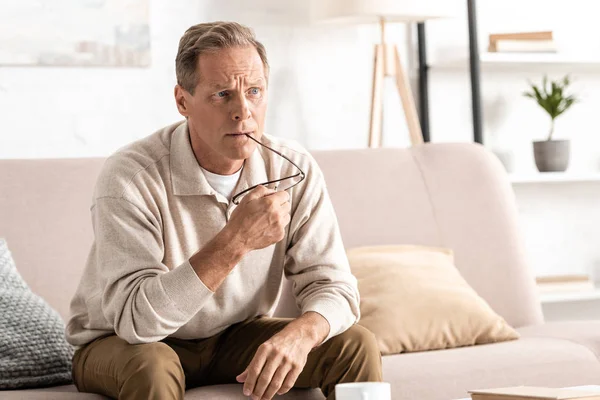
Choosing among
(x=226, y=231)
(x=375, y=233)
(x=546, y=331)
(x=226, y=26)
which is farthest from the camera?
(x=375, y=233)

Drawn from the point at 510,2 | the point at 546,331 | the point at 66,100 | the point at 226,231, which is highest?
the point at 510,2

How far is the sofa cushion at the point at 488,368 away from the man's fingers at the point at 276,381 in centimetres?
39

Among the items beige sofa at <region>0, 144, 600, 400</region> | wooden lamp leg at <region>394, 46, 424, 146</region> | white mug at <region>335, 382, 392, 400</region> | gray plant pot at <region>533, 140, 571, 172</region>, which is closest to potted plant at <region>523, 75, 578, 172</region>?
gray plant pot at <region>533, 140, 571, 172</region>

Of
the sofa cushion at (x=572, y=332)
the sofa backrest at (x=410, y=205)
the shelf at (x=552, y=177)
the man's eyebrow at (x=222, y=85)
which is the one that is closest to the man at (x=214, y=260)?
the man's eyebrow at (x=222, y=85)

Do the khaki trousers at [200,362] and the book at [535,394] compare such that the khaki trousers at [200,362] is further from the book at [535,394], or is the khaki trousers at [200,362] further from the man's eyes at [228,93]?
the man's eyes at [228,93]

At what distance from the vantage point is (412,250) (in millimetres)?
2535

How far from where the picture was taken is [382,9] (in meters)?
3.08

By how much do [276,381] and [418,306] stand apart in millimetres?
712

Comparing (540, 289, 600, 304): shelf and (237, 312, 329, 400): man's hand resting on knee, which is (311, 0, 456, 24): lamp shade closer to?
(540, 289, 600, 304): shelf

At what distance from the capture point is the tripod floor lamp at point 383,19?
3.08 meters

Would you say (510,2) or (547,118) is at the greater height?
(510,2)

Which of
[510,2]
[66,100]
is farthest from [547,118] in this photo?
[66,100]

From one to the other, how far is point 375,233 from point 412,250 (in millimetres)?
118

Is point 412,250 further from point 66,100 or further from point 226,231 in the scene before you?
point 66,100
